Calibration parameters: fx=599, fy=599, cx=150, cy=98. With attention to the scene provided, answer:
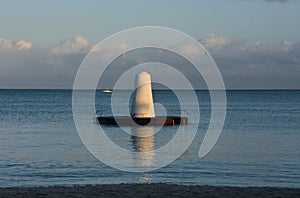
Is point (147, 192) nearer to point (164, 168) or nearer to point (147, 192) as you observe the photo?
point (147, 192)

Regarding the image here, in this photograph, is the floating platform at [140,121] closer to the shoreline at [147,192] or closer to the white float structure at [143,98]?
the white float structure at [143,98]

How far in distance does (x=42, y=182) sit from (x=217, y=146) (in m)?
20.4

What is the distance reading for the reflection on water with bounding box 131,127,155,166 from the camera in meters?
35.7

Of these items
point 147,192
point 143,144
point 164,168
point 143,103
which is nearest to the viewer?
point 147,192

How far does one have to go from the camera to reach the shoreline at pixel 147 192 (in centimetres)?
2066

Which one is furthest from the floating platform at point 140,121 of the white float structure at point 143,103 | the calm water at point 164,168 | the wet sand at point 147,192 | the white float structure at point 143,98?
the wet sand at point 147,192

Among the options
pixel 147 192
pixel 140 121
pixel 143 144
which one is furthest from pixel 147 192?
pixel 140 121

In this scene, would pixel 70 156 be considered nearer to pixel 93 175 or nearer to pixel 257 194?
pixel 93 175

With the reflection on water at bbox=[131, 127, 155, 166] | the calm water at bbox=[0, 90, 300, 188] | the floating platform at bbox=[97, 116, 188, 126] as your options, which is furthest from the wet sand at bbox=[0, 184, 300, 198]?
the floating platform at bbox=[97, 116, 188, 126]

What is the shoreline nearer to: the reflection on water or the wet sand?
the wet sand

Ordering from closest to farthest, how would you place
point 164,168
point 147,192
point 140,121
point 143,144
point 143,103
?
point 147,192 → point 164,168 → point 143,144 → point 143,103 → point 140,121

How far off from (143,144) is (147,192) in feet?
81.0

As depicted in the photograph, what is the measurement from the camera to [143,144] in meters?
45.9

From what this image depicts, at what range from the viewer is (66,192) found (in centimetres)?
2117
